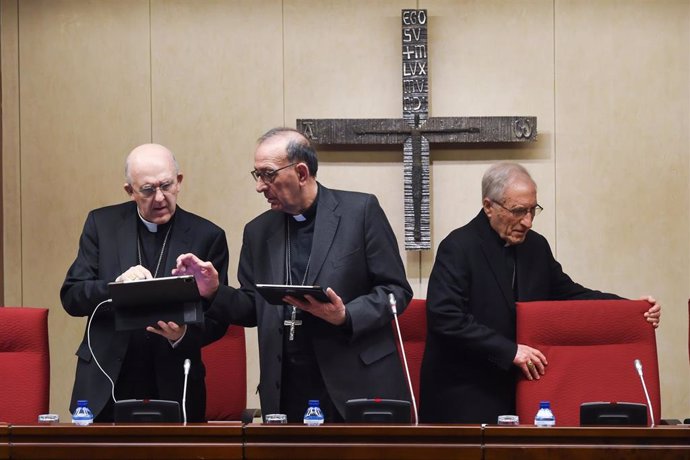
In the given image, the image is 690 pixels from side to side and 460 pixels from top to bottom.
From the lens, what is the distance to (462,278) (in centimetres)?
359

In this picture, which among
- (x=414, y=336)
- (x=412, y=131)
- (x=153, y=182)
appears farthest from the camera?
(x=412, y=131)

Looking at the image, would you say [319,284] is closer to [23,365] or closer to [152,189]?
[152,189]

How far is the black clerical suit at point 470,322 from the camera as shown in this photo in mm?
3545

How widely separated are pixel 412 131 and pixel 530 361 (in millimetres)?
1816

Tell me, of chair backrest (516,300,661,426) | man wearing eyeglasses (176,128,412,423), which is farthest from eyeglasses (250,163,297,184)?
chair backrest (516,300,661,426)

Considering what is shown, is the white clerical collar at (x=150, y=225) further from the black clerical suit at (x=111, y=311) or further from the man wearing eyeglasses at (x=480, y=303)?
the man wearing eyeglasses at (x=480, y=303)

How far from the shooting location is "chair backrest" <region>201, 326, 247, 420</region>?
3873 mm

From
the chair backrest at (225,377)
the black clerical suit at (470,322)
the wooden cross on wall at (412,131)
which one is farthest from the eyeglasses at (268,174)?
the wooden cross on wall at (412,131)

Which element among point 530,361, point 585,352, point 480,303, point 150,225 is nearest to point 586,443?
point 530,361

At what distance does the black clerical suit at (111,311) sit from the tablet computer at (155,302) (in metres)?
0.19

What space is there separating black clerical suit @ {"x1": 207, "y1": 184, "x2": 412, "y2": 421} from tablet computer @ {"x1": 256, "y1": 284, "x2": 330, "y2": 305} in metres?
0.21

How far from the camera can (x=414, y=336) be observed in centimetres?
386

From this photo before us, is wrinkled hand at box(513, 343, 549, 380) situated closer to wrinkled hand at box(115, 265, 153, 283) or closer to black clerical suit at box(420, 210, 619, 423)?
black clerical suit at box(420, 210, 619, 423)

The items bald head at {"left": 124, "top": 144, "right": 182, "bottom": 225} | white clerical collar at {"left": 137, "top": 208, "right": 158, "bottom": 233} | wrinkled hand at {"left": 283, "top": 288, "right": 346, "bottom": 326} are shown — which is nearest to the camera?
wrinkled hand at {"left": 283, "top": 288, "right": 346, "bottom": 326}
